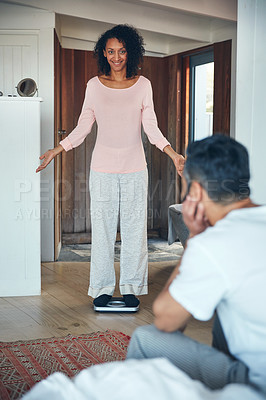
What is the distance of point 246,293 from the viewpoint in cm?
111

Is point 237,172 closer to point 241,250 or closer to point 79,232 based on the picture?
point 241,250

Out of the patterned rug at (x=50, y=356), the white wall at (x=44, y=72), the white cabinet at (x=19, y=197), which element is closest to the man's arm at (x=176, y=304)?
the patterned rug at (x=50, y=356)

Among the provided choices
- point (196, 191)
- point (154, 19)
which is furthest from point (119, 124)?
point (154, 19)

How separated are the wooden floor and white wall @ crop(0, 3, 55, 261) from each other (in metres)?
0.81

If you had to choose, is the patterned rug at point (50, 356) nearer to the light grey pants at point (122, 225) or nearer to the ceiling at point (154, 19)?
the light grey pants at point (122, 225)

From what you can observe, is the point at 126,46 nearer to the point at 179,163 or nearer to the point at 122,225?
the point at 179,163

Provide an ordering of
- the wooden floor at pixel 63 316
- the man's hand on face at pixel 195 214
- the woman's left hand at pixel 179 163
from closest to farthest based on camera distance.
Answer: the man's hand on face at pixel 195 214 < the wooden floor at pixel 63 316 < the woman's left hand at pixel 179 163

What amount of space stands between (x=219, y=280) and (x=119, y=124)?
6.46 ft

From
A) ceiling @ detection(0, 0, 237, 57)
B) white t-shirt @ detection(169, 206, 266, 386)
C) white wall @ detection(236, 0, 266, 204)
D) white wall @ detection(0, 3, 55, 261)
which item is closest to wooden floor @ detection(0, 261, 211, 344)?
white wall @ detection(0, 3, 55, 261)

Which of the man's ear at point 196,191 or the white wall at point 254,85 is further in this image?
the white wall at point 254,85

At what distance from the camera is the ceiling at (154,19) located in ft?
14.2

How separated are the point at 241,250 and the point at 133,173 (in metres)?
1.90

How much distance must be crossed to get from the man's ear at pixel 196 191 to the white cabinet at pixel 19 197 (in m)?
2.12

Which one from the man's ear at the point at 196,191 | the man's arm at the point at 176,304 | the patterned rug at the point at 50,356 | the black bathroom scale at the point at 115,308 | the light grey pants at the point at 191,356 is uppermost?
the man's ear at the point at 196,191
